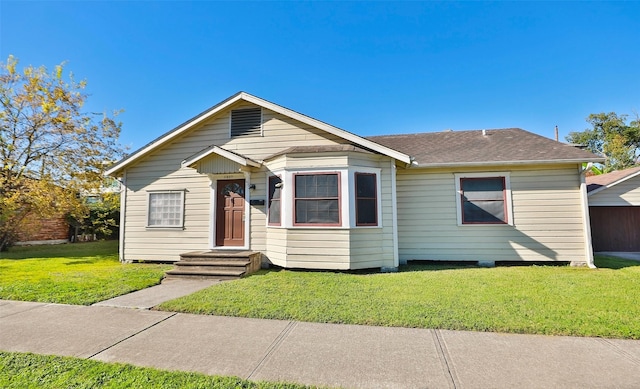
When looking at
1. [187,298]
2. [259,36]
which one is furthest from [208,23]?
[187,298]

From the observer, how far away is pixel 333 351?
3.01 m

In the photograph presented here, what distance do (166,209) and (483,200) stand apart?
9.24 metres

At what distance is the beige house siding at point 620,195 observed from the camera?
10039 mm

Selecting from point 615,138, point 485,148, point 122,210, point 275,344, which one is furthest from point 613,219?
point 615,138

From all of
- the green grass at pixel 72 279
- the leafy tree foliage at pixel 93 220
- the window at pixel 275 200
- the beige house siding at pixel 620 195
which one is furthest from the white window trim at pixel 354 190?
the leafy tree foliage at pixel 93 220

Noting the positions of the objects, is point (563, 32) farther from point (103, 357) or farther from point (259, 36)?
point (103, 357)

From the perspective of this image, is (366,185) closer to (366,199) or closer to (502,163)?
(366,199)

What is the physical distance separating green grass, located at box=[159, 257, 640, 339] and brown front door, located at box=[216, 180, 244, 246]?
1946 millimetres

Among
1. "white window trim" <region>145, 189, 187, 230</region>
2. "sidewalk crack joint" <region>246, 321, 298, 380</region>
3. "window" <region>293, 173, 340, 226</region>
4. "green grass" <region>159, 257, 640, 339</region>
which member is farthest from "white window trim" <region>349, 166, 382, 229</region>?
"white window trim" <region>145, 189, 187, 230</region>

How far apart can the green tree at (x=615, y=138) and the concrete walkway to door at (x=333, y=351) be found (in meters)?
33.7

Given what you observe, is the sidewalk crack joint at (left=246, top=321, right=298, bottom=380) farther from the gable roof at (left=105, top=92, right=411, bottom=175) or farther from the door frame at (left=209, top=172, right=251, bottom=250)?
the gable roof at (left=105, top=92, right=411, bottom=175)

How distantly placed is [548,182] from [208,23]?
36.0ft

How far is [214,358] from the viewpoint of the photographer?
2871 mm

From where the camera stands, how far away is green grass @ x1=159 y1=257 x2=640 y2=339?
3.72m
